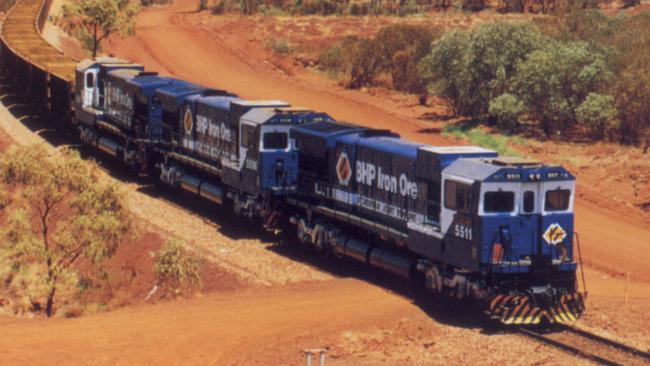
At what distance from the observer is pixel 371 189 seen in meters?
29.7

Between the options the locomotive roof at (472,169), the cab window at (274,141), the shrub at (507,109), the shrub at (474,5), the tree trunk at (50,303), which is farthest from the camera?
the shrub at (474,5)

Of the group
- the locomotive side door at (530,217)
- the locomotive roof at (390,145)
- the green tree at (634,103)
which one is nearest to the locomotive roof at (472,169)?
the locomotive side door at (530,217)

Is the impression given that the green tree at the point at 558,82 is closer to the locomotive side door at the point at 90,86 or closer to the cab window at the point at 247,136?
the cab window at the point at 247,136

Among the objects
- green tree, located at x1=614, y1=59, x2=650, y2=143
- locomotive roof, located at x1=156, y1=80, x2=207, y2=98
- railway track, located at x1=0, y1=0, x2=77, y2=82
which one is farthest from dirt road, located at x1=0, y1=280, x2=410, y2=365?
railway track, located at x1=0, y1=0, x2=77, y2=82

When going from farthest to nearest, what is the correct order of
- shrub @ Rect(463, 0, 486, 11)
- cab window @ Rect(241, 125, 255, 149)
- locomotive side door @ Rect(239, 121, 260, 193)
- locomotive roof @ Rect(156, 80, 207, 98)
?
1. shrub @ Rect(463, 0, 486, 11)
2. locomotive roof @ Rect(156, 80, 207, 98)
3. cab window @ Rect(241, 125, 255, 149)
4. locomotive side door @ Rect(239, 121, 260, 193)

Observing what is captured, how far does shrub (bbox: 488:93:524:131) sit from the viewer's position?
164 feet

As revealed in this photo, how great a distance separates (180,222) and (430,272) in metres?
13.8

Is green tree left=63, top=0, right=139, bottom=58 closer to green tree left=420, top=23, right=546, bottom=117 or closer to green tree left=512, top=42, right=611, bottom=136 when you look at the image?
green tree left=420, top=23, right=546, bottom=117

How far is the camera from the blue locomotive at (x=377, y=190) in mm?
24328

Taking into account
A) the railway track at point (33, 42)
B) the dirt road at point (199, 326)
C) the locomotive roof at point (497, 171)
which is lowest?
the dirt road at point (199, 326)

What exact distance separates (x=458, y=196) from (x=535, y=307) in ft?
9.77

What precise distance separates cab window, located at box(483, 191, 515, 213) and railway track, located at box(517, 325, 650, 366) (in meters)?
2.64

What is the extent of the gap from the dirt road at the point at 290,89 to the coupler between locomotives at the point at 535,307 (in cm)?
706

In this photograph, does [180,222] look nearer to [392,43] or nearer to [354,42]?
[392,43]
